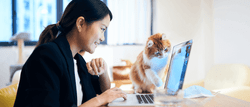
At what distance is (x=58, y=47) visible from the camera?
695 millimetres

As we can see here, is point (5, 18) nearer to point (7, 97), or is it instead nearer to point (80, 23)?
point (7, 97)

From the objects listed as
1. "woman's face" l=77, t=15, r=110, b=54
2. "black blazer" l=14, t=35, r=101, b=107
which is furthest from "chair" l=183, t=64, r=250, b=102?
"black blazer" l=14, t=35, r=101, b=107

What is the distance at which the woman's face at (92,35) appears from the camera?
77cm

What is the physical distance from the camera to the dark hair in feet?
2.48

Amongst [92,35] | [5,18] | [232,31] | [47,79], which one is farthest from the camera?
[5,18]

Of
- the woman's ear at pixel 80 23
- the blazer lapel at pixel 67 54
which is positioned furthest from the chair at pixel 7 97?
the woman's ear at pixel 80 23

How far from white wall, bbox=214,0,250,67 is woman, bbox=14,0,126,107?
1568 mm

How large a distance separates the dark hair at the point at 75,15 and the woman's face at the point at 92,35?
2 centimetres

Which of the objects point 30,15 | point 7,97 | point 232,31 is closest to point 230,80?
point 232,31

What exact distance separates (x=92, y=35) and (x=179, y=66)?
16.6 inches

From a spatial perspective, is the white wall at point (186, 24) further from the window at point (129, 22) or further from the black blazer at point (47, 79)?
the black blazer at point (47, 79)

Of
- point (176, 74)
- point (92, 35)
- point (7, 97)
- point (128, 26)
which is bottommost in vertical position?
point (7, 97)

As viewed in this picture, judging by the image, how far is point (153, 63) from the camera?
798 mm

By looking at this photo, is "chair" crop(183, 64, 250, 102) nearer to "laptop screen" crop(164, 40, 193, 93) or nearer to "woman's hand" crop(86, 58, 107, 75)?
"laptop screen" crop(164, 40, 193, 93)
